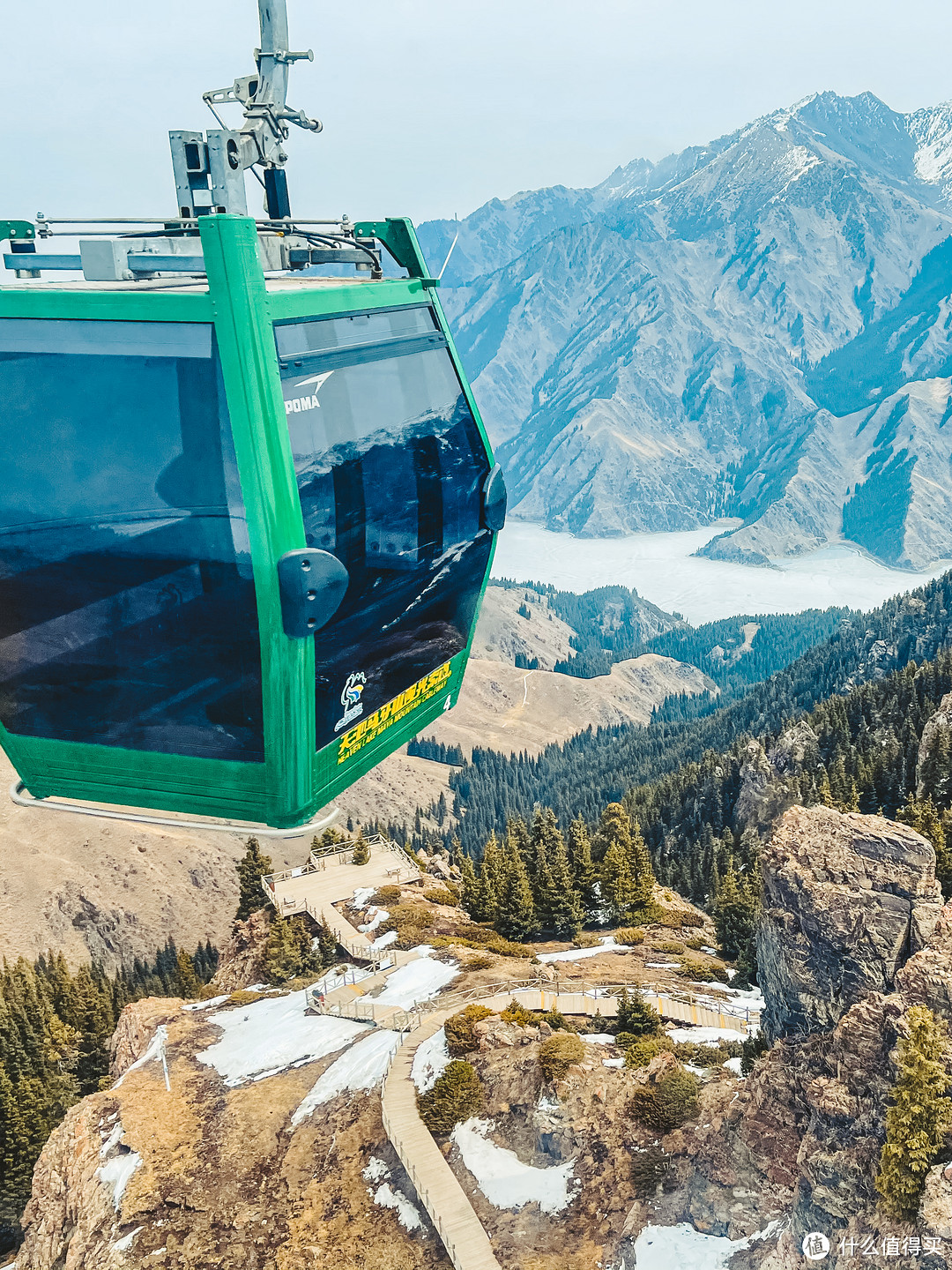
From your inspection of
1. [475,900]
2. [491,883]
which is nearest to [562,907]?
[491,883]

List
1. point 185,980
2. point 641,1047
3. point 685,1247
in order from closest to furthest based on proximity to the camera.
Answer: point 685,1247
point 641,1047
point 185,980

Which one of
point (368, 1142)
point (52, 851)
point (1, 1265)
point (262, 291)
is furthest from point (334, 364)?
point (52, 851)

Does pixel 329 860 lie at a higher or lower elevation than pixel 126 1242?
lower

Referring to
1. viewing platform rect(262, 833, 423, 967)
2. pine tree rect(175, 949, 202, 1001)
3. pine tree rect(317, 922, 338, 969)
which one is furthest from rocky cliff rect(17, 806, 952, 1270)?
pine tree rect(175, 949, 202, 1001)

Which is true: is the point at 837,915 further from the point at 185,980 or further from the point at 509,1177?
the point at 185,980

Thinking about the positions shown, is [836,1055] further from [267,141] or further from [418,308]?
[267,141]

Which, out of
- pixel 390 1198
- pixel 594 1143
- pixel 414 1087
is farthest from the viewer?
pixel 414 1087
